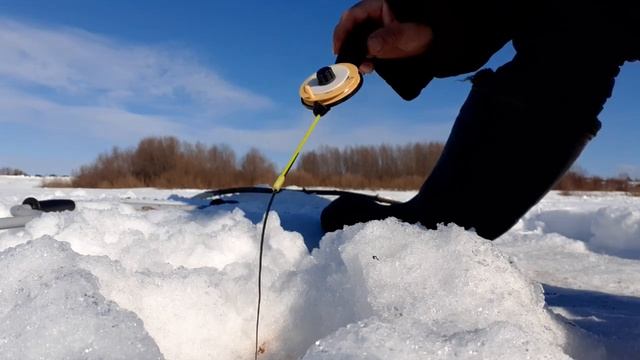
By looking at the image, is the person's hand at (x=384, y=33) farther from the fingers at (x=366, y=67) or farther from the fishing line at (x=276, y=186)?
the fishing line at (x=276, y=186)

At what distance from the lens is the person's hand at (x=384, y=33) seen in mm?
1058

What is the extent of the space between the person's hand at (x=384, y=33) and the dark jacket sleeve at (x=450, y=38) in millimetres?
18

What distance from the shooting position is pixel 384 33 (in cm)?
105

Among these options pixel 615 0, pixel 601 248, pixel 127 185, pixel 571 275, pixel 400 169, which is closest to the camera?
pixel 615 0

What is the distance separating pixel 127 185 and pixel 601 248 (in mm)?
7542

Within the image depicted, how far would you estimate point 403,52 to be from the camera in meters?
1.13

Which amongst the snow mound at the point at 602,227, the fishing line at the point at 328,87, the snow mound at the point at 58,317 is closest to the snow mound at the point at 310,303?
the snow mound at the point at 58,317

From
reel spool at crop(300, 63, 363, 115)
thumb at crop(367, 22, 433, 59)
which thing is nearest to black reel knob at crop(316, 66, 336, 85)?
reel spool at crop(300, 63, 363, 115)

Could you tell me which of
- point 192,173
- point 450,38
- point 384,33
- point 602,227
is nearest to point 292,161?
point 384,33

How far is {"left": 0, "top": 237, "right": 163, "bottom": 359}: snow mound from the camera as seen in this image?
44 cm

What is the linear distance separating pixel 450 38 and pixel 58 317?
3.11ft

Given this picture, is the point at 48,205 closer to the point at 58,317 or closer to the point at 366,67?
the point at 366,67

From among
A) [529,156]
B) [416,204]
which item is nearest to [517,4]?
[529,156]

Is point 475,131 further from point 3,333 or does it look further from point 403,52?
point 3,333
